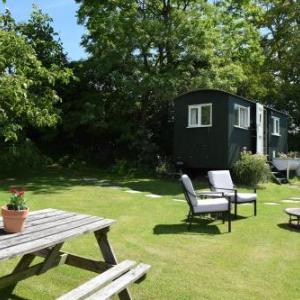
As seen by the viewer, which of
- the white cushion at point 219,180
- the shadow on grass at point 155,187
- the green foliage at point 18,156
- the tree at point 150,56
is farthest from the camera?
the tree at point 150,56

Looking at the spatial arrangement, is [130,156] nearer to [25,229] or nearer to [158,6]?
[158,6]

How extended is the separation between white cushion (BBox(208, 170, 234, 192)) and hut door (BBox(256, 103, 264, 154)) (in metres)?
9.58

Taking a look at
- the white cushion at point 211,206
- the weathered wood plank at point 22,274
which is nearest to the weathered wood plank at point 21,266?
the weathered wood plank at point 22,274

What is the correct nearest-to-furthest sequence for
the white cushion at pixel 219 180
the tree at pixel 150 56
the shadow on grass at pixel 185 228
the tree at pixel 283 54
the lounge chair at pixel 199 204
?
the shadow on grass at pixel 185 228
the lounge chair at pixel 199 204
the white cushion at pixel 219 180
the tree at pixel 150 56
the tree at pixel 283 54

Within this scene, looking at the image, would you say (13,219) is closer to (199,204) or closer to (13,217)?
(13,217)

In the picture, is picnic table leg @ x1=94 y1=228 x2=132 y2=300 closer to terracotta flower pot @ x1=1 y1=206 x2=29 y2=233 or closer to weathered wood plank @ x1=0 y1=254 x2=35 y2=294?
weathered wood plank @ x1=0 y1=254 x2=35 y2=294

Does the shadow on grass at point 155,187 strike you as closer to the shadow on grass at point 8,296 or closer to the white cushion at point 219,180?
the white cushion at point 219,180

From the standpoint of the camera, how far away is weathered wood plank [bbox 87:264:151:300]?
11.2 ft

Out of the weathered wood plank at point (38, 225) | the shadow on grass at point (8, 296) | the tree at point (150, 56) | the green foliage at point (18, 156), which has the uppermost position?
the tree at point (150, 56)

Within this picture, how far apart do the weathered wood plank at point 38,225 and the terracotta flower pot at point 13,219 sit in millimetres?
58

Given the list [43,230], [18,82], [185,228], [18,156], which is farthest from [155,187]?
[43,230]

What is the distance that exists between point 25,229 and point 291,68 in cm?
2719

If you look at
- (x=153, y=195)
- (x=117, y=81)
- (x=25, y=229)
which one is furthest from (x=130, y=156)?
(x=25, y=229)

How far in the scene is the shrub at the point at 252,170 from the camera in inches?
616
